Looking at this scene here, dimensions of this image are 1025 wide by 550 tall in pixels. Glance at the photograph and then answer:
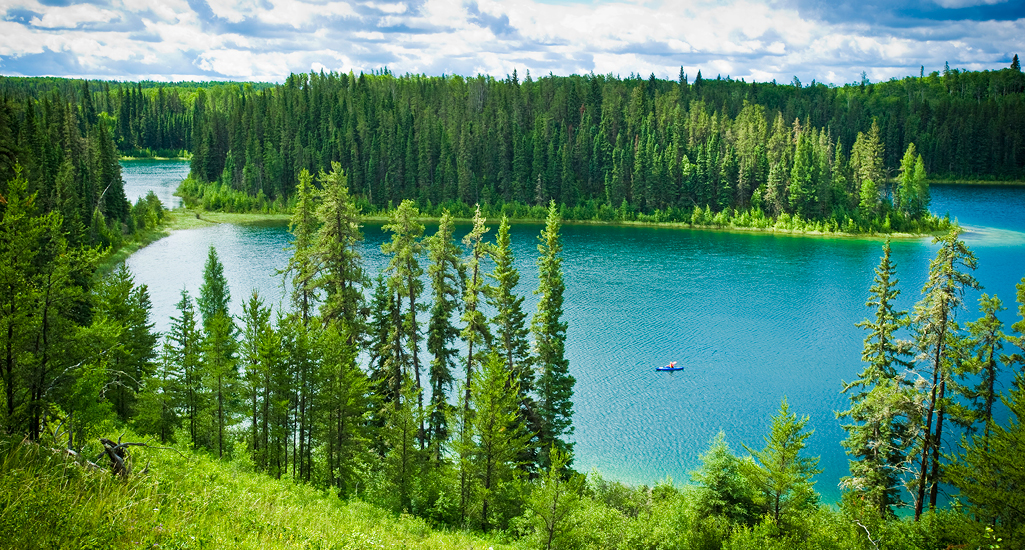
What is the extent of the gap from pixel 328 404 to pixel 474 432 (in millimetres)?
6127

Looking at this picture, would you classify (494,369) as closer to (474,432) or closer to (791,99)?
(474,432)

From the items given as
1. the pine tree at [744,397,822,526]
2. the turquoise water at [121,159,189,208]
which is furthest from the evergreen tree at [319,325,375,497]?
the turquoise water at [121,159,189,208]

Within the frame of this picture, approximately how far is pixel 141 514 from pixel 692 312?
176 ft

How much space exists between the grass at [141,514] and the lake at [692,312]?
22065 mm

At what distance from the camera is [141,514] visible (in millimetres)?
11742

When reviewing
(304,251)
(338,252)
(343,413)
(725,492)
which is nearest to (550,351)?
(343,413)

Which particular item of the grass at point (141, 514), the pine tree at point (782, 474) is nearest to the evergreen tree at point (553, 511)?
the grass at point (141, 514)

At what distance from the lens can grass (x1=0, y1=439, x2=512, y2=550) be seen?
33.9 feet

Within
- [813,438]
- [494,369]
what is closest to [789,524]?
[494,369]

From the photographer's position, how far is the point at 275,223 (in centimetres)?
10656

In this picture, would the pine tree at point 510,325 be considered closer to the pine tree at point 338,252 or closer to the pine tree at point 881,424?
the pine tree at point 338,252

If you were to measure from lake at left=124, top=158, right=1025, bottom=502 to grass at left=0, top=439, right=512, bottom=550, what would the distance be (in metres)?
22.1

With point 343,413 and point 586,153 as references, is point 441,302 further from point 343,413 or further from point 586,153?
point 586,153

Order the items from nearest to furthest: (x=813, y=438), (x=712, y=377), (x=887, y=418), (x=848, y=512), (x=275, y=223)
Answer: (x=848, y=512)
(x=887, y=418)
(x=813, y=438)
(x=712, y=377)
(x=275, y=223)
